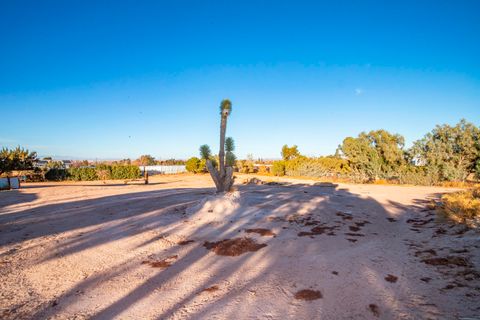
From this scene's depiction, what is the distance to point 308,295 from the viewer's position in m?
3.17

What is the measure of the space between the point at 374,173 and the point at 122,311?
2345 centimetres

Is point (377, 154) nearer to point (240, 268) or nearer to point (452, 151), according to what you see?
point (452, 151)

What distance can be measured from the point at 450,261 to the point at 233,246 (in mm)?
3585

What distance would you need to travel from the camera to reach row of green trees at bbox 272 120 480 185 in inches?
696

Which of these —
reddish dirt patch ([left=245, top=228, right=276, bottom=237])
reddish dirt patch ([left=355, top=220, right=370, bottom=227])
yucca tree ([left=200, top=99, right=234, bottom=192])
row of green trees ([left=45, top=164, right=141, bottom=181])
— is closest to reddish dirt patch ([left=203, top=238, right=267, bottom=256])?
reddish dirt patch ([left=245, top=228, right=276, bottom=237])

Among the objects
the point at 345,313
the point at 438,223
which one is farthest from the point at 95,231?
the point at 438,223

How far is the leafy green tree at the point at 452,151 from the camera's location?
17547mm

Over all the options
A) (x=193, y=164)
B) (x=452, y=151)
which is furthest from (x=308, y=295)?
(x=193, y=164)

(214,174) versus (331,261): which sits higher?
(214,174)

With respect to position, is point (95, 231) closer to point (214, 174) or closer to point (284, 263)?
point (214, 174)

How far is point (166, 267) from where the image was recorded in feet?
13.6

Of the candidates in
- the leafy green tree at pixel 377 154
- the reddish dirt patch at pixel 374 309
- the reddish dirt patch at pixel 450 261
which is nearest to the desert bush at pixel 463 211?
the reddish dirt patch at pixel 450 261

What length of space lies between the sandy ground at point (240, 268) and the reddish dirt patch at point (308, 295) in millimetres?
21

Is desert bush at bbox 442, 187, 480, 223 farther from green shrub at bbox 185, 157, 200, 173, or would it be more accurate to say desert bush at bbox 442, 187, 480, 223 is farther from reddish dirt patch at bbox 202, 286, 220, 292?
green shrub at bbox 185, 157, 200, 173
